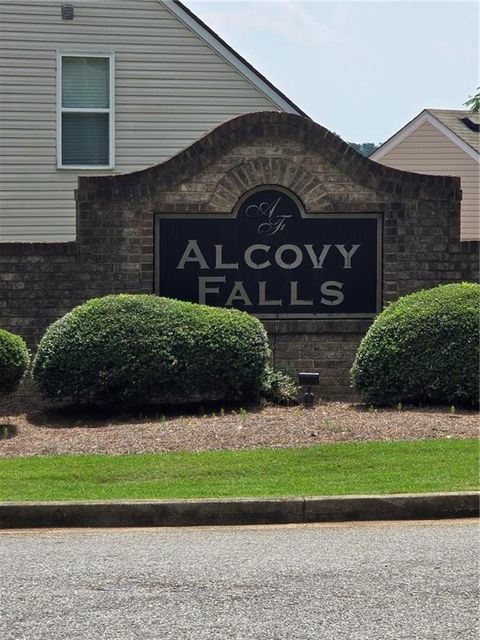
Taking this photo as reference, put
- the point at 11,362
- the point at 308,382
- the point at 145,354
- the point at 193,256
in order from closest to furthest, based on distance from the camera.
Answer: the point at 11,362 → the point at 145,354 → the point at 308,382 → the point at 193,256

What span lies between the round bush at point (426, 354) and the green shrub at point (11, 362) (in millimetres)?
4135

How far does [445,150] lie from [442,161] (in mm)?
301

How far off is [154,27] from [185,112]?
5.06ft

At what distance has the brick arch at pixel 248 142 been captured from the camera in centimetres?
1434

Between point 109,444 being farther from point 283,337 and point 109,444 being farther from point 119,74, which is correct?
point 119,74

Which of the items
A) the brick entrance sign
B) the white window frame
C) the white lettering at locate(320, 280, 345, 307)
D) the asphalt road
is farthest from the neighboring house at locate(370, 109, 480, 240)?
the asphalt road

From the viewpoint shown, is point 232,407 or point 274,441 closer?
point 274,441

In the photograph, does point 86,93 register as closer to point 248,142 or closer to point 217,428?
point 248,142

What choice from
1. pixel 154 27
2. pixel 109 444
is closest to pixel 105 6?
pixel 154 27

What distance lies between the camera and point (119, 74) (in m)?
18.1

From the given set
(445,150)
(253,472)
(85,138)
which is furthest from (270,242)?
(445,150)

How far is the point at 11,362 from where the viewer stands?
12141 mm

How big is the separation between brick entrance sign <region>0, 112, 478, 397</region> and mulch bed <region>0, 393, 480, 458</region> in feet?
6.02

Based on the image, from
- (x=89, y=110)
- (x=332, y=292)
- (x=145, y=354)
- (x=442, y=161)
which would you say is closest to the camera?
(x=145, y=354)
